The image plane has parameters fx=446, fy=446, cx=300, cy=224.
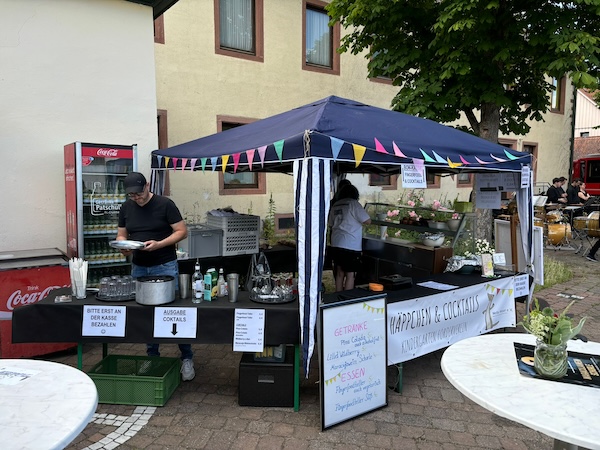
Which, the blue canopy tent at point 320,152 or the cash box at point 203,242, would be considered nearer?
the blue canopy tent at point 320,152

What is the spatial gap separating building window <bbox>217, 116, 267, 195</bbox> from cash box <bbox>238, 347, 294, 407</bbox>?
662 cm

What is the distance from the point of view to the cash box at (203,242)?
5961 millimetres

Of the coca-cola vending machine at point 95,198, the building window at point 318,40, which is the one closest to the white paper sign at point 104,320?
the coca-cola vending machine at point 95,198

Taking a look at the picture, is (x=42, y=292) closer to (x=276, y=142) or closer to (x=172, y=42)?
(x=276, y=142)

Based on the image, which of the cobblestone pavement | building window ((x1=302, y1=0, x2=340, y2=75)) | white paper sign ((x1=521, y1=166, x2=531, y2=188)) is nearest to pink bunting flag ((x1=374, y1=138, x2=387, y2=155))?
the cobblestone pavement

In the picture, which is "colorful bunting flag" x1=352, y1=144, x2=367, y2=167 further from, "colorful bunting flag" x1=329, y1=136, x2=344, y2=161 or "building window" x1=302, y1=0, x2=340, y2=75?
"building window" x1=302, y1=0, x2=340, y2=75

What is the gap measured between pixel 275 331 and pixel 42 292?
8.56 feet

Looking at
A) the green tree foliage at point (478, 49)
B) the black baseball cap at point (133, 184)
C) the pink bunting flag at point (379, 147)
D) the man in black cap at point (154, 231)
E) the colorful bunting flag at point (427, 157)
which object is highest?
the green tree foliage at point (478, 49)

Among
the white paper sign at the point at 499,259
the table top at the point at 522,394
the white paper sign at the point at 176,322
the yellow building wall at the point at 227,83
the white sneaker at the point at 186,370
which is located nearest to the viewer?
the table top at the point at 522,394

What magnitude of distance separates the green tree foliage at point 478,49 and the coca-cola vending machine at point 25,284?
5.92 m

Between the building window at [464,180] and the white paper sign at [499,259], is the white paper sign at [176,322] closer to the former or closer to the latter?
the white paper sign at [499,259]

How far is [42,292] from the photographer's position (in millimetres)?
4512

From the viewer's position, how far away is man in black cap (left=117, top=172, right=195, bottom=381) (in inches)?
155

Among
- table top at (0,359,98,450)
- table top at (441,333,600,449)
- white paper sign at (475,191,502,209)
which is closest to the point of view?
table top at (0,359,98,450)
